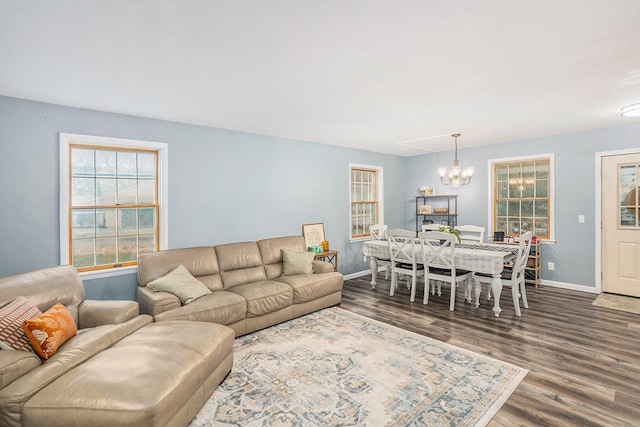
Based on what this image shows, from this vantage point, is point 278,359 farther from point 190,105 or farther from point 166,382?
point 190,105

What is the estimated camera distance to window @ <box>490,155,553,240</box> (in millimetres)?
5473

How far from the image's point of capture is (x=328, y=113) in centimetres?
381

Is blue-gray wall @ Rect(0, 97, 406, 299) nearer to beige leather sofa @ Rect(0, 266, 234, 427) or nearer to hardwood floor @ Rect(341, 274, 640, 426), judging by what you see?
beige leather sofa @ Rect(0, 266, 234, 427)

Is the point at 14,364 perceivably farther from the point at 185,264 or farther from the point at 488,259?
the point at 488,259

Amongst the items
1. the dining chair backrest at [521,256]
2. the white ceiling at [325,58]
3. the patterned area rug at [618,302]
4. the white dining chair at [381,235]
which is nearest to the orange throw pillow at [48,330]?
the white ceiling at [325,58]

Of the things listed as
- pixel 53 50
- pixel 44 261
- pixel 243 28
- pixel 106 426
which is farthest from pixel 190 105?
pixel 106 426

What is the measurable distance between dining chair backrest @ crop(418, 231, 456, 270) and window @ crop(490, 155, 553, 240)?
2.13 meters

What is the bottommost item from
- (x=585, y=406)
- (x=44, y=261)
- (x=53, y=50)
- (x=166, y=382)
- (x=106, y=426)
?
(x=585, y=406)

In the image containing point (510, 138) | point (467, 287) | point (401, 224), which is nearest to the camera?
point (467, 287)

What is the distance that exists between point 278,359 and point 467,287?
290 cm

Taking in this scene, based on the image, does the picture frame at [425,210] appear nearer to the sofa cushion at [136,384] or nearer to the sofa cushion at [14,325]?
the sofa cushion at [136,384]

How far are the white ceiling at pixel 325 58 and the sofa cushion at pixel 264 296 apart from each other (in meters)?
2.02

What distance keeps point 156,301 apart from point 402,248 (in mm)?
3251

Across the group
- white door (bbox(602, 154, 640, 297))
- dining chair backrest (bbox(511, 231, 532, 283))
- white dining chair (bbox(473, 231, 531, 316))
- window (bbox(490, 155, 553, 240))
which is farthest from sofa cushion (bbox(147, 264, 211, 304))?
white door (bbox(602, 154, 640, 297))
